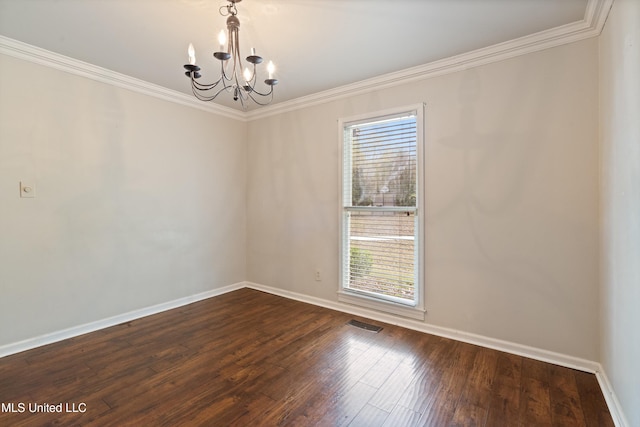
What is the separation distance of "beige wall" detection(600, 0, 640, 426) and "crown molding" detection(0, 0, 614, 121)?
188 mm

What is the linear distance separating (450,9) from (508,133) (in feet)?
3.56

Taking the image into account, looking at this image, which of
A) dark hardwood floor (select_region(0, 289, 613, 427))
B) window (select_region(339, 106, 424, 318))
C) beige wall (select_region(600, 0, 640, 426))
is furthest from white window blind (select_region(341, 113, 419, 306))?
beige wall (select_region(600, 0, 640, 426))

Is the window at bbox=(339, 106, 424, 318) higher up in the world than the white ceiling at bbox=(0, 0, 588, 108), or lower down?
lower down

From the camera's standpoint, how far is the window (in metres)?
2.97

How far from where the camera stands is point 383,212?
3188 millimetres

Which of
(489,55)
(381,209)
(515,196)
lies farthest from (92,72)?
(515,196)

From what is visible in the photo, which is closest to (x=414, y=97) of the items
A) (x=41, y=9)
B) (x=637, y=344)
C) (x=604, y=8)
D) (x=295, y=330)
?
(x=604, y=8)

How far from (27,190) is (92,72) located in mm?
1247

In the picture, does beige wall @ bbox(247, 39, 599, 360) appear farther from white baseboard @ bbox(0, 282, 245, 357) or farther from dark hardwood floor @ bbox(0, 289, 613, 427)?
white baseboard @ bbox(0, 282, 245, 357)

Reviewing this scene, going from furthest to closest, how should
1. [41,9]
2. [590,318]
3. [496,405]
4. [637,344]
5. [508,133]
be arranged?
[508,133], [590,318], [41,9], [496,405], [637,344]

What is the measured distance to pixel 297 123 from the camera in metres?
3.83

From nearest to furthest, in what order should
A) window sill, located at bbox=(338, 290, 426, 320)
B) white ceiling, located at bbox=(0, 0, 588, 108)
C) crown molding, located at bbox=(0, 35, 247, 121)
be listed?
white ceiling, located at bbox=(0, 0, 588, 108) → crown molding, located at bbox=(0, 35, 247, 121) → window sill, located at bbox=(338, 290, 426, 320)

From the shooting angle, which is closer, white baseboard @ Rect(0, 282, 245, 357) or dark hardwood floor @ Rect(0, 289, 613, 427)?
dark hardwood floor @ Rect(0, 289, 613, 427)

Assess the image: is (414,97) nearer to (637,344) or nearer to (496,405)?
(637,344)
